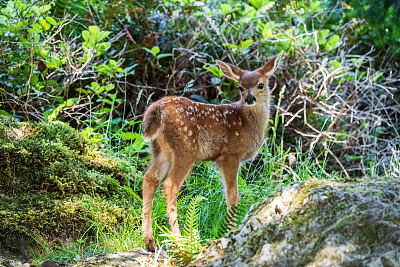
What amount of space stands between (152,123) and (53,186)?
1.36 metres

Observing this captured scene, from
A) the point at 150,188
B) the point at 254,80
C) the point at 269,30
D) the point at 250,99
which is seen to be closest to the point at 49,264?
the point at 150,188

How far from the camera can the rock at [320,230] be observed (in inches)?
92.0

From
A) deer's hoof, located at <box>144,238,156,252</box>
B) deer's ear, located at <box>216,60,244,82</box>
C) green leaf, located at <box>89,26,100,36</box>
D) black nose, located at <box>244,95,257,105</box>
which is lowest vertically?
deer's hoof, located at <box>144,238,156,252</box>

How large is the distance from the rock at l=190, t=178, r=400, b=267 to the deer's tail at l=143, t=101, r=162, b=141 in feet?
5.78

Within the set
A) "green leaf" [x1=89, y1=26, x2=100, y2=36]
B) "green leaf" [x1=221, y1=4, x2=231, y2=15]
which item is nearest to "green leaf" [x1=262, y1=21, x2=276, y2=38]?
"green leaf" [x1=221, y1=4, x2=231, y2=15]

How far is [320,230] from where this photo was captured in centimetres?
253

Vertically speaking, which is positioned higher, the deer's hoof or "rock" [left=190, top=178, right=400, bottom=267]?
"rock" [left=190, top=178, right=400, bottom=267]

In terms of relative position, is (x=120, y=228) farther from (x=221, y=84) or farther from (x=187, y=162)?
(x=221, y=84)

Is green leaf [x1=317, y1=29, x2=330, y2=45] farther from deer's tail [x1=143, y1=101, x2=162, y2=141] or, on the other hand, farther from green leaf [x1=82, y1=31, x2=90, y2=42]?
deer's tail [x1=143, y1=101, x2=162, y2=141]

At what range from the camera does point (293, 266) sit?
7.91ft

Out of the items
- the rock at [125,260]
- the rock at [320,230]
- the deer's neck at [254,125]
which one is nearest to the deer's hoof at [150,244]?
the rock at [125,260]

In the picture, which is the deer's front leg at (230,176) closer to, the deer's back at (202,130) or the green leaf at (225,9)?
the deer's back at (202,130)

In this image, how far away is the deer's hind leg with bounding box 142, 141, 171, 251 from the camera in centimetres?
429

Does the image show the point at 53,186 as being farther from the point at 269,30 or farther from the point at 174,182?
the point at 269,30
